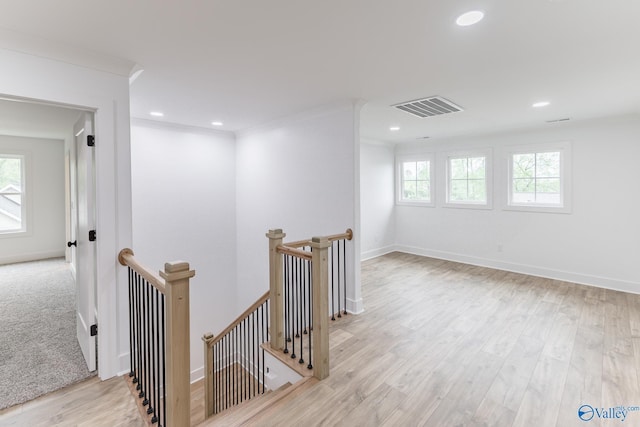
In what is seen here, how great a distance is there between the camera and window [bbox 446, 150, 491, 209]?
568cm

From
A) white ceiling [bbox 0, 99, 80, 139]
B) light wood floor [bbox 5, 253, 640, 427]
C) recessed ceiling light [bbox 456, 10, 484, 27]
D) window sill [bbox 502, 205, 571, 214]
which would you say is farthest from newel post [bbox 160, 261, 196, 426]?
window sill [bbox 502, 205, 571, 214]

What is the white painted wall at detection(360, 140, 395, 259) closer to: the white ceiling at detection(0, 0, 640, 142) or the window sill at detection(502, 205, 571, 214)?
the window sill at detection(502, 205, 571, 214)

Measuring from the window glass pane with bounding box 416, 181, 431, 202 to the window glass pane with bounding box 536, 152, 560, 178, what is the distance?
197 cm

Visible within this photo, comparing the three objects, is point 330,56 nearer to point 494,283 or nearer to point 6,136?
point 494,283

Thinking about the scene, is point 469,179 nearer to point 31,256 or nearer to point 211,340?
point 211,340

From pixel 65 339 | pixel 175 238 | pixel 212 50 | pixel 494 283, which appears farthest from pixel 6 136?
pixel 494 283

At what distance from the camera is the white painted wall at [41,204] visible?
5.64 meters

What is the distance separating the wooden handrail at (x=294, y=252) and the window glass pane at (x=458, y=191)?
14.9 ft

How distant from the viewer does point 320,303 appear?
2.31 m

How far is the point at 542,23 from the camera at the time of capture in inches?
75.2

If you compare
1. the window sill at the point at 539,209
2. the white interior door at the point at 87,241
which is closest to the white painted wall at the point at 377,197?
the window sill at the point at 539,209

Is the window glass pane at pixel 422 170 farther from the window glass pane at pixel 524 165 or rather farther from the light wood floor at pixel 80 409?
the light wood floor at pixel 80 409

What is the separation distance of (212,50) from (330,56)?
902mm

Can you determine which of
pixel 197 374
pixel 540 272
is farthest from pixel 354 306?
pixel 540 272
